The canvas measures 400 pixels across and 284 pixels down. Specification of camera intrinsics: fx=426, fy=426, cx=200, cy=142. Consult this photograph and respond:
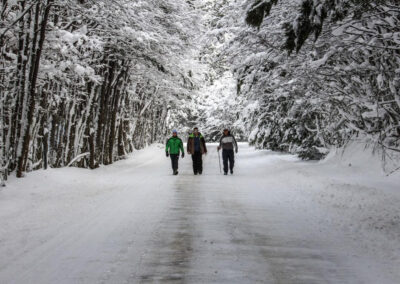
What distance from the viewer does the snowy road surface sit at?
14.9ft

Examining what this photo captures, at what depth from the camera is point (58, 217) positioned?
7.55 m

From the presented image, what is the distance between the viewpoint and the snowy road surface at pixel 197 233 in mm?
4551

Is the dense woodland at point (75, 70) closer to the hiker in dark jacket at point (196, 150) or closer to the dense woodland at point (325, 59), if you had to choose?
the dense woodland at point (325, 59)

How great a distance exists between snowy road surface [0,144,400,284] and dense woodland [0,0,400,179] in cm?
157

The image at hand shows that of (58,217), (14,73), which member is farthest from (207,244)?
(14,73)

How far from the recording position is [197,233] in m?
6.34

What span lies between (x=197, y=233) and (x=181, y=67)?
1887 cm

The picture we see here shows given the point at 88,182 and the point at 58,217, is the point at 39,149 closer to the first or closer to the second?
the point at 88,182

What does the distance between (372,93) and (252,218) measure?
4.38 meters

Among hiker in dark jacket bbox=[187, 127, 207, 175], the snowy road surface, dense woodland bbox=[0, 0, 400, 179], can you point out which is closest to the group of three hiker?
hiker in dark jacket bbox=[187, 127, 207, 175]

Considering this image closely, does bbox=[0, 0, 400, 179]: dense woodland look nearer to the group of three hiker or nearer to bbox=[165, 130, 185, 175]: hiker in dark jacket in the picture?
the group of three hiker

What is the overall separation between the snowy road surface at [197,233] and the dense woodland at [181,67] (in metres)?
1.57

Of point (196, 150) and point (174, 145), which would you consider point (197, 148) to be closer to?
point (196, 150)

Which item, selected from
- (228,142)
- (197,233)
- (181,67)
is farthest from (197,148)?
(197,233)
